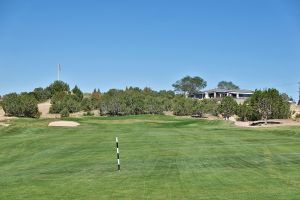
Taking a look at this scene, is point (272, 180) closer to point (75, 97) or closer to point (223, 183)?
point (223, 183)

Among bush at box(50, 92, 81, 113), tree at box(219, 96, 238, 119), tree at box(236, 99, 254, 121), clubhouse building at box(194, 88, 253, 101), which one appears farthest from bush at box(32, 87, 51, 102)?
clubhouse building at box(194, 88, 253, 101)

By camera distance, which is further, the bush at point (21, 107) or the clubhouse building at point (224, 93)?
the clubhouse building at point (224, 93)

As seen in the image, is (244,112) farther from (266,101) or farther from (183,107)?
(183,107)

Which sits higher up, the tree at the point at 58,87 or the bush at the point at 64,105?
the tree at the point at 58,87

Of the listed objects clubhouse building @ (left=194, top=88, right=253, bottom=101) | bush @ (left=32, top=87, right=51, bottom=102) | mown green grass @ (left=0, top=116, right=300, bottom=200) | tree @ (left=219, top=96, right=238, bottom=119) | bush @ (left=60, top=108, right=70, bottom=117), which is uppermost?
clubhouse building @ (left=194, top=88, right=253, bottom=101)

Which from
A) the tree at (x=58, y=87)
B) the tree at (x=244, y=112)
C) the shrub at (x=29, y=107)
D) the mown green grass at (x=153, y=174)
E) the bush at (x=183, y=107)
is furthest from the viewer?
the tree at (x=58, y=87)

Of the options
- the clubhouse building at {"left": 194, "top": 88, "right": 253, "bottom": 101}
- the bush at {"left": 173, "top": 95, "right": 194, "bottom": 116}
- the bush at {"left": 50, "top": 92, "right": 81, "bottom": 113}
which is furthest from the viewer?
the clubhouse building at {"left": 194, "top": 88, "right": 253, "bottom": 101}

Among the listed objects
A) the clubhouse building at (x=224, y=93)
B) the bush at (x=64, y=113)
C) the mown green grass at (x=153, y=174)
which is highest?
the clubhouse building at (x=224, y=93)

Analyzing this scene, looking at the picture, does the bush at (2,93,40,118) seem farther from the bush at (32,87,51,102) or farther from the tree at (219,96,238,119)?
the tree at (219,96,238,119)

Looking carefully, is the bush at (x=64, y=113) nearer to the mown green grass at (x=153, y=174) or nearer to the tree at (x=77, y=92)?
the tree at (x=77, y=92)

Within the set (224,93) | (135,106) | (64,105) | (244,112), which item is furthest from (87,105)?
(224,93)

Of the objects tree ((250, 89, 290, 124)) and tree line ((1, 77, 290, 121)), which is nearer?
tree ((250, 89, 290, 124))

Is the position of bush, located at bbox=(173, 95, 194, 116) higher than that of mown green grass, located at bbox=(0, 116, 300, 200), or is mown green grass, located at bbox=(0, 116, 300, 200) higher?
bush, located at bbox=(173, 95, 194, 116)

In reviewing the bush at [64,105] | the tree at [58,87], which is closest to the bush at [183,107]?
the bush at [64,105]
